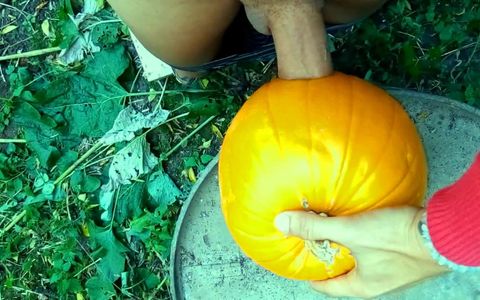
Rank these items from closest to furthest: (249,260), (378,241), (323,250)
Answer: (378,241) < (323,250) < (249,260)

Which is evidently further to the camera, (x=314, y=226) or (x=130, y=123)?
(x=130, y=123)

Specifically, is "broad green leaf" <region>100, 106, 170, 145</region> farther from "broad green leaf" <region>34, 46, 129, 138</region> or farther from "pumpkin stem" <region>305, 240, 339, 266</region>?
"pumpkin stem" <region>305, 240, 339, 266</region>

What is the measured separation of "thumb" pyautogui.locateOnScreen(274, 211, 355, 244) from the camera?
1.09m

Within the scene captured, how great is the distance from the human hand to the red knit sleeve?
1.6 inches

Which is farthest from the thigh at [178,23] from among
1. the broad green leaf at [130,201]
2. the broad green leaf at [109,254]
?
the broad green leaf at [109,254]

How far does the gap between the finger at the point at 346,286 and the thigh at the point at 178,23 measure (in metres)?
0.51

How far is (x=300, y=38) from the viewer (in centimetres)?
123

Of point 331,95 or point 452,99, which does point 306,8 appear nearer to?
point 331,95

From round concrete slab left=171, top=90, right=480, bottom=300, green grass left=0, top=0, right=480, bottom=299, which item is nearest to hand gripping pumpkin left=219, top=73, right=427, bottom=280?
round concrete slab left=171, top=90, right=480, bottom=300

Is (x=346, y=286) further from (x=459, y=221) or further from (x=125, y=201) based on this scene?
(x=125, y=201)

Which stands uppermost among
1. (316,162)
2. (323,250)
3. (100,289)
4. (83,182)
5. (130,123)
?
(316,162)

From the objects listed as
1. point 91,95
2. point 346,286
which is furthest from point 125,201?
point 346,286

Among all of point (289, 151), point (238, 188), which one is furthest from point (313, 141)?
point (238, 188)

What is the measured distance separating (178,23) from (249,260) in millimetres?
650
